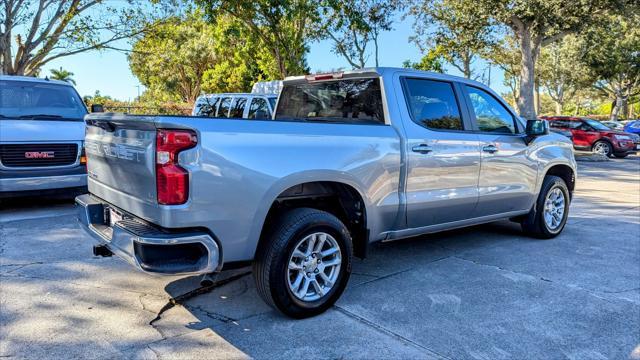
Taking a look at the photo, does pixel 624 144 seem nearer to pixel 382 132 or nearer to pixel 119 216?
pixel 382 132

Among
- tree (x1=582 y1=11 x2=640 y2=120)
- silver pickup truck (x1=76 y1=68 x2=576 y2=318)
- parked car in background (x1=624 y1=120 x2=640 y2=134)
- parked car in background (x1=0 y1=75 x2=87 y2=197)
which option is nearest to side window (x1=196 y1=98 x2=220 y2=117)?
parked car in background (x1=0 y1=75 x2=87 y2=197)

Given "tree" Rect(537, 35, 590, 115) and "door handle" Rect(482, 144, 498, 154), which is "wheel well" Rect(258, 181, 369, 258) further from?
"tree" Rect(537, 35, 590, 115)

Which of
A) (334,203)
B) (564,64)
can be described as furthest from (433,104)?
(564,64)

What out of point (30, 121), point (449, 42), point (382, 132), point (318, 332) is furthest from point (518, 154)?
point (449, 42)

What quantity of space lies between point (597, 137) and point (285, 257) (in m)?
21.0

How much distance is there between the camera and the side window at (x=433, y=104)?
4.47m

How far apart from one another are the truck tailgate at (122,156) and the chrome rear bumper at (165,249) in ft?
0.70

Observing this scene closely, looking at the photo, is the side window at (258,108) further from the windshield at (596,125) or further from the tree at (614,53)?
the tree at (614,53)

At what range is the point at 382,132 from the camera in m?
4.07

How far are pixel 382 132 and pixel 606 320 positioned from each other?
225cm

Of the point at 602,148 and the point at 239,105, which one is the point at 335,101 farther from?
the point at 602,148

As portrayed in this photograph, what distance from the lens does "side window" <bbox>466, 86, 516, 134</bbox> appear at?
5.13m

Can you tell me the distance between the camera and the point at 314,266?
3.67m

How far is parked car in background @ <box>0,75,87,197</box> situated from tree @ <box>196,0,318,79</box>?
28.1 ft
